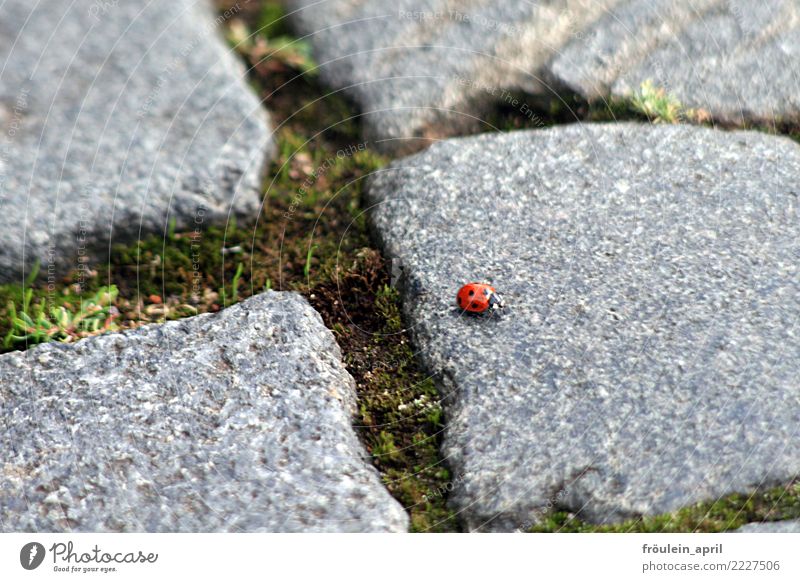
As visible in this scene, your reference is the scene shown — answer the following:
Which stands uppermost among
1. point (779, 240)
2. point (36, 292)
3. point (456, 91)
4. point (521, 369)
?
point (36, 292)

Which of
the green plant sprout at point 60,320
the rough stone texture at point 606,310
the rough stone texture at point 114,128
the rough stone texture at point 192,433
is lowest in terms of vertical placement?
the rough stone texture at point 606,310

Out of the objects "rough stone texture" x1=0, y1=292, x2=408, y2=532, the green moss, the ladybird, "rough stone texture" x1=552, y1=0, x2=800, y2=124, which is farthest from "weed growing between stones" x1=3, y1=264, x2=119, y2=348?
"rough stone texture" x1=552, y1=0, x2=800, y2=124

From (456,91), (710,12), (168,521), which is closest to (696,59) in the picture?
(710,12)

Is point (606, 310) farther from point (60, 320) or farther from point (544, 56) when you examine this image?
point (60, 320)

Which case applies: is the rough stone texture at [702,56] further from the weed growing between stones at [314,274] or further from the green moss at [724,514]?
the green moss at [724,514]

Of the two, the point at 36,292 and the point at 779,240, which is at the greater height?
the point at 36,292

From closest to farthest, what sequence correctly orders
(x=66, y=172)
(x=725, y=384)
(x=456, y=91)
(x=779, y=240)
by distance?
(x=725, y=384), (x=779, y=240), (x=66, y=172), (x=456, y=91)

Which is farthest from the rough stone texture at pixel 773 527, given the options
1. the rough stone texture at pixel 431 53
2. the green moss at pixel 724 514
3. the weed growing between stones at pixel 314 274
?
the rough stone texture at pixel 431 53

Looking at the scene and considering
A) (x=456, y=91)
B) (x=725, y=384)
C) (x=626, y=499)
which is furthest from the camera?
(x=456, y=91)

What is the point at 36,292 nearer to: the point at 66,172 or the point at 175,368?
the point at 66,172
